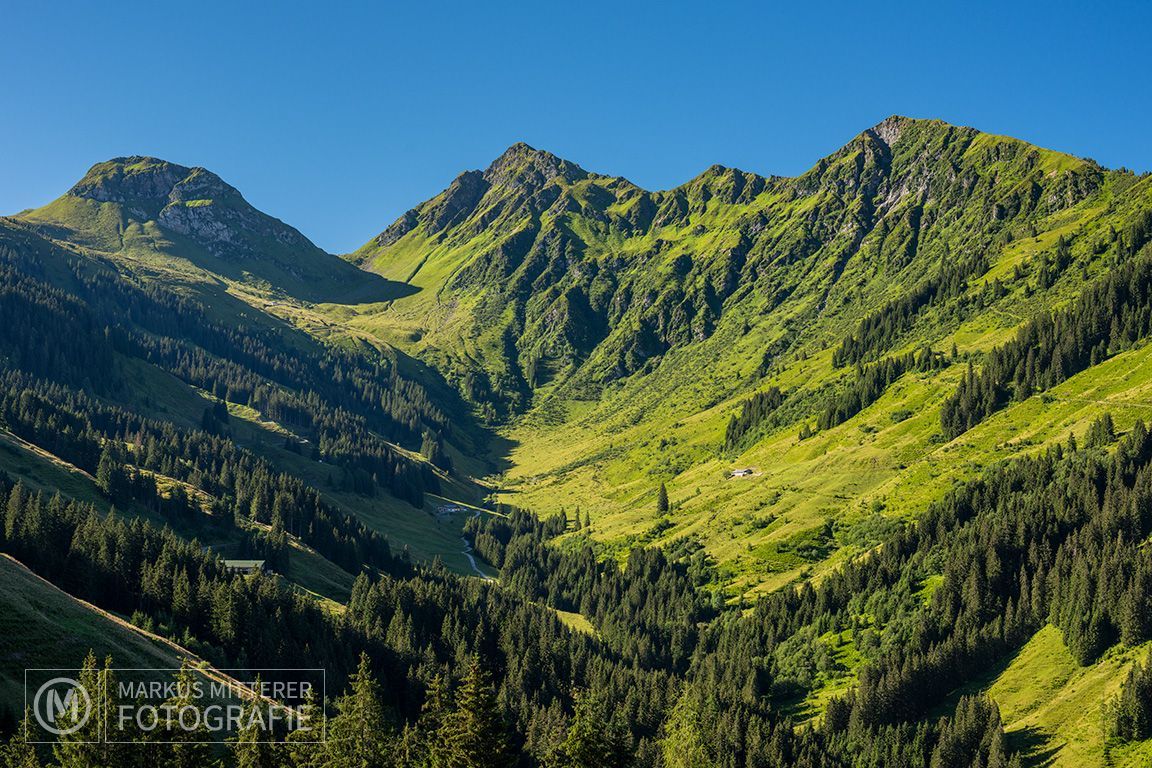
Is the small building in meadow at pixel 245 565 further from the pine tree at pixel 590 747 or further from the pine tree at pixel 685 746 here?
the pine tree at pixel 590 747

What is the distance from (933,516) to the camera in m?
182

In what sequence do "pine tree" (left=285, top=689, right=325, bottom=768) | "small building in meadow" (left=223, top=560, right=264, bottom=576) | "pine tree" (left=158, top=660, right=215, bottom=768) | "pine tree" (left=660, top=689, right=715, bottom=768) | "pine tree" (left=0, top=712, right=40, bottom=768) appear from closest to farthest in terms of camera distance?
"pine tree" (left=158, top=660, right=215, bottom=768) → "pine tree" (left=0, top=712, right=40, bottom=768) → "pine tree" (left=285, top=689, right=325, bottom=768) → "pine tree" (left=660, top=689, right=715, bottom=768) → "small building in meadow" (left=223, top=560, right=264, bottom=576)

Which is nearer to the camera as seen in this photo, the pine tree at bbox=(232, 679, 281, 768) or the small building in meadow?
the pine tree at bbox=(232, 679, 281, 768)

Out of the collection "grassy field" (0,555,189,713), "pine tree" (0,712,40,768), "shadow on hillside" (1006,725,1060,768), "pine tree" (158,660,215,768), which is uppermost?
"grassy field" (0,555,189,713)

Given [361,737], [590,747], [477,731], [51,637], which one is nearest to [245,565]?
[51,637]

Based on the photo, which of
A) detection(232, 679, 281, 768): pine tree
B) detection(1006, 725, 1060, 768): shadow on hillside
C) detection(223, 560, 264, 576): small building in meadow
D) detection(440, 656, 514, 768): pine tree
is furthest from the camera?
detection(223, 560, 264, 576): small building in meadow

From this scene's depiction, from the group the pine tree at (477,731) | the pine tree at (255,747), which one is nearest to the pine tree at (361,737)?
the pine tree at (255,747)

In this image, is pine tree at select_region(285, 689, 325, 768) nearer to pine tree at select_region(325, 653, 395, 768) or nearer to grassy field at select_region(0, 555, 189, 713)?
pine tree at select_region(325, 653, 395, 768)

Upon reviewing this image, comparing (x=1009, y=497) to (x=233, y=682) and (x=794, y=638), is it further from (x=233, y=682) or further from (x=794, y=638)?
(x=233, y=682)

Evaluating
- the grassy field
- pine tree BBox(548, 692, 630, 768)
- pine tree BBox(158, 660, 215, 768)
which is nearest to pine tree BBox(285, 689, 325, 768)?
pine tree BBox(158, 660, 215, 768)

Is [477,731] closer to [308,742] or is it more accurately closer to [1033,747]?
[308,742]

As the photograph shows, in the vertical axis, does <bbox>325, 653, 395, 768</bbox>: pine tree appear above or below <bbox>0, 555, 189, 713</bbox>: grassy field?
below

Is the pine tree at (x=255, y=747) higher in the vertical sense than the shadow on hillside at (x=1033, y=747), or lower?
higher

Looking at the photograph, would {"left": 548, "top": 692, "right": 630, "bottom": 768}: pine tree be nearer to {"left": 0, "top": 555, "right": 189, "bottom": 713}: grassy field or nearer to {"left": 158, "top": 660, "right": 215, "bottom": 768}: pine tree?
{"left": 158, "top": 660, "right": 215, "bottom": 768}: pine tree
